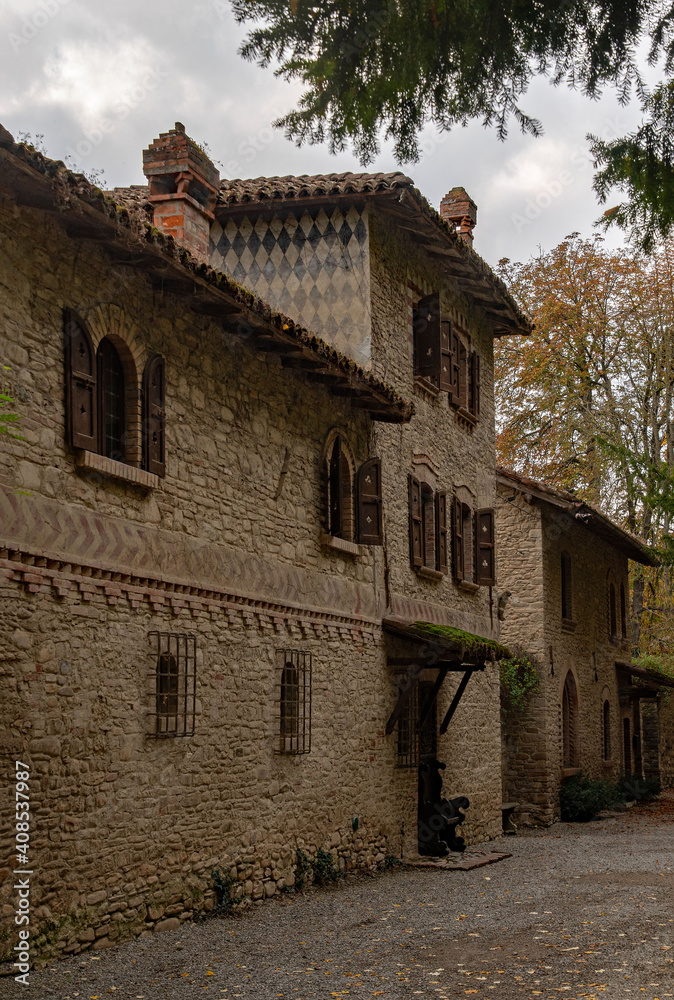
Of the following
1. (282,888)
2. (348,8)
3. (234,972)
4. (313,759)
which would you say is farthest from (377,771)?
(348,8)

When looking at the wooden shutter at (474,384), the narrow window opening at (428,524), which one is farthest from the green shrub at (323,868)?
the wooden shutter at (474,384)

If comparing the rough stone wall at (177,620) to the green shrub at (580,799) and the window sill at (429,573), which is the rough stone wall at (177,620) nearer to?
the window sill at (429,573)

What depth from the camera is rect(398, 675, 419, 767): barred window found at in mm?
14188

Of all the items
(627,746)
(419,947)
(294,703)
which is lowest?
(419,947)

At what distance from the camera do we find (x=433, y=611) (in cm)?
1559

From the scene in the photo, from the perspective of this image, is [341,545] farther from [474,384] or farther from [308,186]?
[474,384]

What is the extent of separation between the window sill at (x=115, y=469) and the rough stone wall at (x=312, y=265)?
526 centimetres

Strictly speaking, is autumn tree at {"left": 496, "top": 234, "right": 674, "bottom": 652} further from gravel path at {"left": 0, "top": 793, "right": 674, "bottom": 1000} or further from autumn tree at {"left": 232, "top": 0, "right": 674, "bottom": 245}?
autumn tree at {"left": 232, "top": 0, "right": 674, "bottom": 245}

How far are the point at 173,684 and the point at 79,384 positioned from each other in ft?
8.78

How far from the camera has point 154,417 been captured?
9234 millimetres

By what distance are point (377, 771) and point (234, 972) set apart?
19.1 feet

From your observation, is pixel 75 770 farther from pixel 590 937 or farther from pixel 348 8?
pixel 348 8

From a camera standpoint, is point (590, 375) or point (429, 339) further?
point (590, 375)

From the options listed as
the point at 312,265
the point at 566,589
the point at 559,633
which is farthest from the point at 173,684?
the point at 566,589
